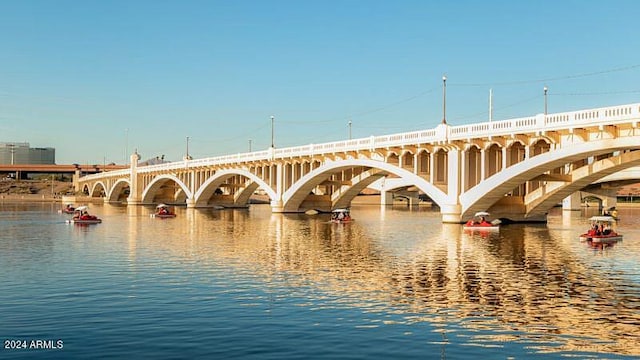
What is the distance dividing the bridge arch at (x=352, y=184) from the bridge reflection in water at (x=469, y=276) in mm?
10141

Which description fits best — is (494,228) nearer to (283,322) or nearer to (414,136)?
(414,136)

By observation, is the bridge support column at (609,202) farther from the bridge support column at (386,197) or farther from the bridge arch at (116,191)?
the bridge arch at (116,191)

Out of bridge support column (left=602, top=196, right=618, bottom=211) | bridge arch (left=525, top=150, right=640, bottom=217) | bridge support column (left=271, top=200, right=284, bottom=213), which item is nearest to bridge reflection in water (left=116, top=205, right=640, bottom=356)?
bridge arch (left=525, top=150, right=640, bottom=217)

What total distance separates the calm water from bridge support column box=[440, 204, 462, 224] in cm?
2011

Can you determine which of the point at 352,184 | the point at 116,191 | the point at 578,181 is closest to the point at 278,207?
the point at 352,184

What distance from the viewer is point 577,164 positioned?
62.2m

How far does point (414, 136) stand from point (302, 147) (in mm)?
26584

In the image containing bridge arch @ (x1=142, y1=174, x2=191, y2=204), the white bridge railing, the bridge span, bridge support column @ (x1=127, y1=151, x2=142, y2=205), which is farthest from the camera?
bridge support column @ (x1=127, y1=151, x2=142, y2=205)

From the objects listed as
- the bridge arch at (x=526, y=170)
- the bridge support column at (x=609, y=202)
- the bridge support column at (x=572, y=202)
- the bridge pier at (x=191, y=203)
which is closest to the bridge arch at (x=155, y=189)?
the bridge pier at (x=191, y=203)

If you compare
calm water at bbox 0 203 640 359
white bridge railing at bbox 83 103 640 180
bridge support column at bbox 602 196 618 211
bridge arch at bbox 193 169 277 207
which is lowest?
calm water at bbox 0 203 640 359

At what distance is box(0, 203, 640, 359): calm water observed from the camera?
1770 cm

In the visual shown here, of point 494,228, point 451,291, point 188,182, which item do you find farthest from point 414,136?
point 188,182

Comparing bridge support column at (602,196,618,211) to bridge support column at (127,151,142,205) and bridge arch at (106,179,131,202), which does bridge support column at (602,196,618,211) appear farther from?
bridge arch at (106,179,131,202)

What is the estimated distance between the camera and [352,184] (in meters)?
97.2
